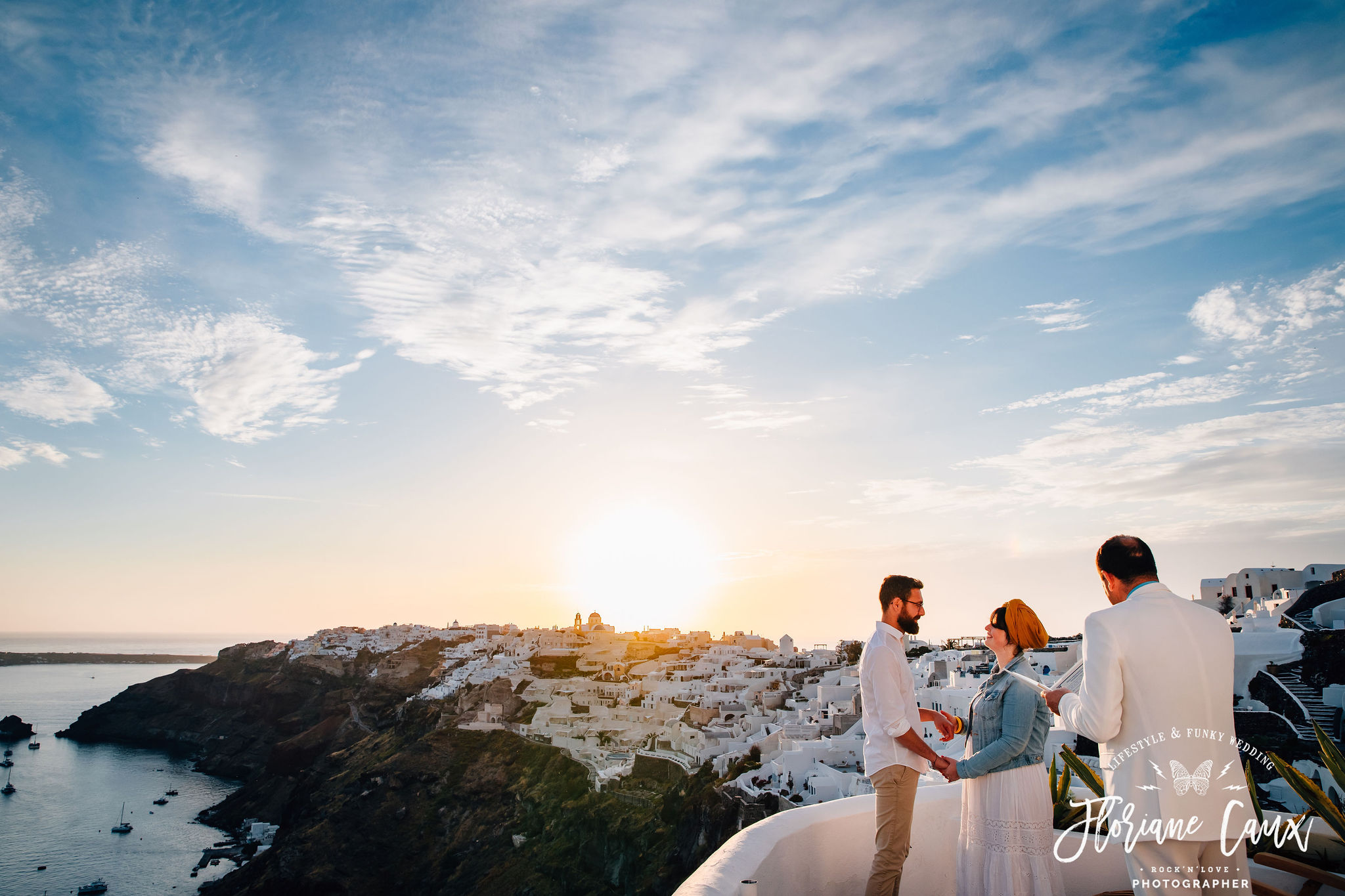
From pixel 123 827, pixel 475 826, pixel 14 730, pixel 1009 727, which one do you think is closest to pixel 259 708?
pixel 14 730

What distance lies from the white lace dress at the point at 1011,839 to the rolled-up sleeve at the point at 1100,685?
3.04ft

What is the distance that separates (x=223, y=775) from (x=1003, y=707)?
73114 mm

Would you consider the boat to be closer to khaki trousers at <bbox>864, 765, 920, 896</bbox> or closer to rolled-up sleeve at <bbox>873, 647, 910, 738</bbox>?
khaki trousers at <bbox>864, 765, 920, 896</bbox>

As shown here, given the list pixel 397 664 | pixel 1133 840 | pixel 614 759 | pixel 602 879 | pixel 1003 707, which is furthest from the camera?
pixel 397 664

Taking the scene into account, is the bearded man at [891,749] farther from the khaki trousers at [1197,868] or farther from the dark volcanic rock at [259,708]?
the dark volcanic rock at [259,708]

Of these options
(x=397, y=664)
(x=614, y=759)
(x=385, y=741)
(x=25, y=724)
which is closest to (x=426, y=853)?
(x=614, y=759)

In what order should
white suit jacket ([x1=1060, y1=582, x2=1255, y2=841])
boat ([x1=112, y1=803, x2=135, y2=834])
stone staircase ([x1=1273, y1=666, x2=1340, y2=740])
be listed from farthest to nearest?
boat ([x1=112, y1=803, x2=135, y2=834]), stone staircase ([x1=1273, y1=666, x2=1340, y2=740]), white suit jacket ([x1=1060, y1=582, x2=1255, y2=841])

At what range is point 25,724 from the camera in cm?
7662

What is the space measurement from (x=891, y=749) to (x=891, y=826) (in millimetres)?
340

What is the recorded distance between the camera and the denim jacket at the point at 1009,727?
312cm

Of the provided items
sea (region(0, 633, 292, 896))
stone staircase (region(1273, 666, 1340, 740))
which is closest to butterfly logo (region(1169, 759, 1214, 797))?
stone staircase (region(1273, 666, 1340, 740))

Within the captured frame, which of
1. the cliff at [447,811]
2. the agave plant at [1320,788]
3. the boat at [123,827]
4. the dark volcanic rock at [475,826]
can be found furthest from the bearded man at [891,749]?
the boat at [123,827]

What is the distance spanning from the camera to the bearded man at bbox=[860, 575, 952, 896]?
3307mm

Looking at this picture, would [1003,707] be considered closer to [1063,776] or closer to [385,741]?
[1063,776]
